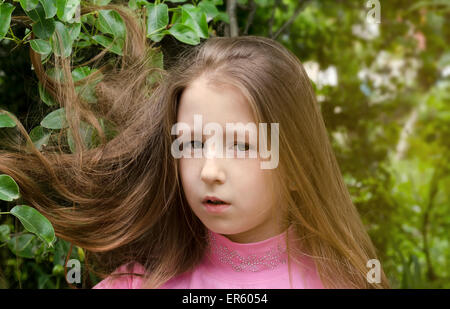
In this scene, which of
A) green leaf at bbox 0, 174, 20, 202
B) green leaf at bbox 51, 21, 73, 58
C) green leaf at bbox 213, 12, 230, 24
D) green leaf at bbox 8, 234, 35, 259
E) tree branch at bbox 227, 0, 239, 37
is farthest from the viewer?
tree branch at bbox 227, 0, 239, 37

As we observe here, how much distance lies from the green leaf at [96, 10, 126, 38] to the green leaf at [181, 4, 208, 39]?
152 mm

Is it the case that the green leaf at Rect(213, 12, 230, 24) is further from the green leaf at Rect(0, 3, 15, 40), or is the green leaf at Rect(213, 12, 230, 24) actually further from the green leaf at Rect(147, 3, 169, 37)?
the green leaf at Rect(0, 3, 15, 40)

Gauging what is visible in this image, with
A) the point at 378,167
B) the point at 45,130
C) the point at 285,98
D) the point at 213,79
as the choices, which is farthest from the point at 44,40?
the point at 378,167

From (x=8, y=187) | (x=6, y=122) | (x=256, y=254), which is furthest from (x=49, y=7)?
(x=256, y=254)

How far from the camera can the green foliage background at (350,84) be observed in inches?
52.5

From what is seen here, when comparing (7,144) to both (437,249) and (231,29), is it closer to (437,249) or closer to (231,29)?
(231,29)

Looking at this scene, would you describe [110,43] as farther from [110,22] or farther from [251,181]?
[251,181]

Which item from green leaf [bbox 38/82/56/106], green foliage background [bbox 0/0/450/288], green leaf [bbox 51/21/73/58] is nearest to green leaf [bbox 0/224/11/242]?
green foliage background [bbox 0/0/450/288]

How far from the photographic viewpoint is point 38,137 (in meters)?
1.36

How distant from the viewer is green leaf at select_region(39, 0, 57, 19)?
117cm

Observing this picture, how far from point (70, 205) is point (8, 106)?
0.46 m

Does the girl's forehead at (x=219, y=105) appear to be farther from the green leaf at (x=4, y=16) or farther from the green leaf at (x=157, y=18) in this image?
the green leaf at (x=4, y=16)

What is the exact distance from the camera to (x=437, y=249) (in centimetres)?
309

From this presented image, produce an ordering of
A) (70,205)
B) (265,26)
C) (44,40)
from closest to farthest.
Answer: (44,40) < (70,205) < (265,26)
